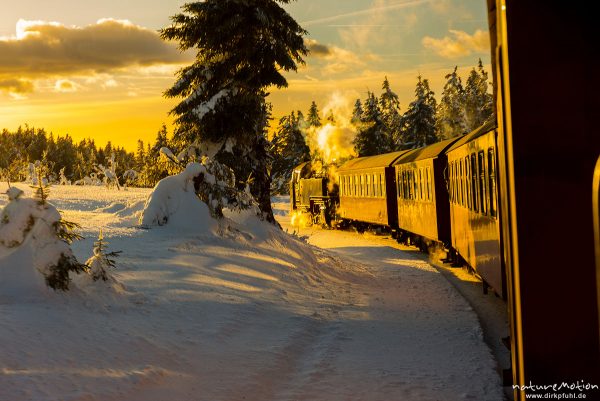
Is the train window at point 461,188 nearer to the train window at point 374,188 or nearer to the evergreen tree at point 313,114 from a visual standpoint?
the train window at point 374,188

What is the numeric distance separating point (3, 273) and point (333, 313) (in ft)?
18.0

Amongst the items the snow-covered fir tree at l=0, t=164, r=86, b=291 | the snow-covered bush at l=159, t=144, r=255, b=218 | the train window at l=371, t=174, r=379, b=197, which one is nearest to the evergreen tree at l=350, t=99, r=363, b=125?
the train window at l=371, t=174, r=379, b=197

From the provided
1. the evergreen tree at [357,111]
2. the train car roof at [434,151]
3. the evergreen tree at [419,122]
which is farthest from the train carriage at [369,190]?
the evergreen tree at [357,111]

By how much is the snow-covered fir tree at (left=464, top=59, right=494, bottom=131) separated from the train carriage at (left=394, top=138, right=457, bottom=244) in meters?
53.6

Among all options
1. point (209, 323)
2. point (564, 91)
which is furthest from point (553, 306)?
point (209, 323)


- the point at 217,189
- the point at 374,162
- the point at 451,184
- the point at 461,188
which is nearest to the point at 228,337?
the point at 461,188

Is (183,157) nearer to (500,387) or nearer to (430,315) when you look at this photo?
(430,315)

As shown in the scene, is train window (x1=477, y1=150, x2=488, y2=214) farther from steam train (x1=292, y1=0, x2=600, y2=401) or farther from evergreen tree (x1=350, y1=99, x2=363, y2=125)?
evergreen tree (x1=350, y1=99, x2=363, y2=125)

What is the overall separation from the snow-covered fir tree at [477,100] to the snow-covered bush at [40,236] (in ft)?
229

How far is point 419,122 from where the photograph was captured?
209ft

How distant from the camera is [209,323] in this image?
8523 millimetres

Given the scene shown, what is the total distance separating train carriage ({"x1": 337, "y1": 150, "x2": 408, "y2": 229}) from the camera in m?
25.5

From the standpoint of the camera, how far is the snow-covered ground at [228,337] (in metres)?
6.13

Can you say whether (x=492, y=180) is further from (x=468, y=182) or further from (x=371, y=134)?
(x=371, y=134)
